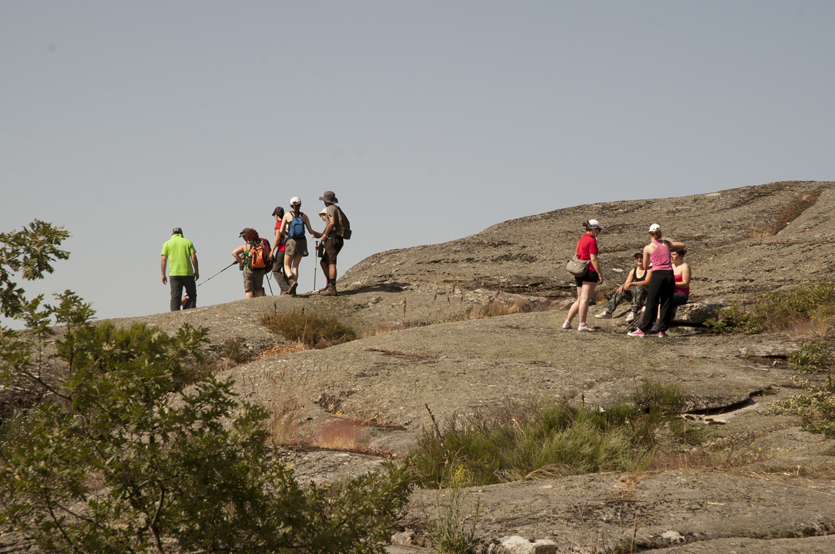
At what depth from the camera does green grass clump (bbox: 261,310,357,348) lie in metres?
11.0

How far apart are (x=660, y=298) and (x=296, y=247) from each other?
275 inches

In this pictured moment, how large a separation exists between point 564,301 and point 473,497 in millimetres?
10436

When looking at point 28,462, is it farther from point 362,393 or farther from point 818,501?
point 362,393

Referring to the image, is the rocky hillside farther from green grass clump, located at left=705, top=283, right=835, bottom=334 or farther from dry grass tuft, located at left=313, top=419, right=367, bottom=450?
green grass clump, located at left=705, top=283, right=835, bottom=334

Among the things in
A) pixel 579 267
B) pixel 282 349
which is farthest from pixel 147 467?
pixel 579 267

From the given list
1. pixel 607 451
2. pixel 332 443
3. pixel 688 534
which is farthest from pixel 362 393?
pixel 688 534

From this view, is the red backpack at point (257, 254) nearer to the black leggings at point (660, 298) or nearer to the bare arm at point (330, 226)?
the bare arm at point (330, 226)

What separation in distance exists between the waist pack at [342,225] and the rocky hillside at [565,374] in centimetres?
150

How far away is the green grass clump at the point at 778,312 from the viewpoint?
987cm

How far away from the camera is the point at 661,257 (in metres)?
9.91

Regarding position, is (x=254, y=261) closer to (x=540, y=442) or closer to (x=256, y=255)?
(x=256, y=255)

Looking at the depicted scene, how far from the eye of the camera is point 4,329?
103 inches

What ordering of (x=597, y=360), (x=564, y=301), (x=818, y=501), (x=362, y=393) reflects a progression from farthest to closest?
(x=564, y=301) < (x=597, y=360) < (x=362, y=393) < (x=818, y=501)

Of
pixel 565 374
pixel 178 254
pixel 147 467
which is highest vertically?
pixel 178 254
